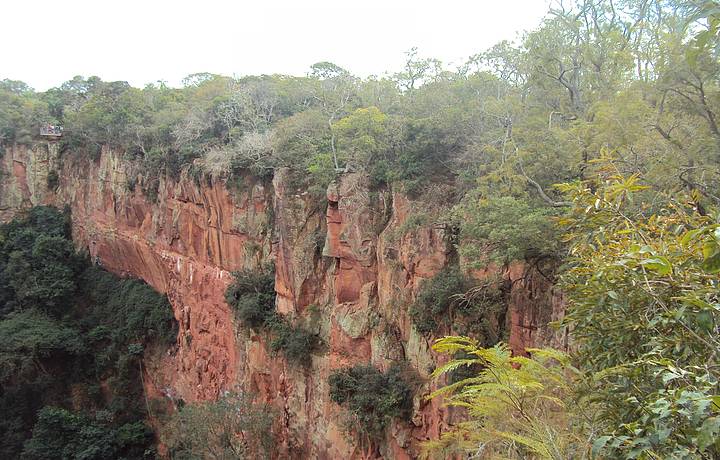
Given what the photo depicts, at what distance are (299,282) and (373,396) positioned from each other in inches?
164

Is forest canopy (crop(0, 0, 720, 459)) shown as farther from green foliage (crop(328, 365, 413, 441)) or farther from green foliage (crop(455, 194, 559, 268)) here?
green foliage (crop(328, 365, 413, 441))

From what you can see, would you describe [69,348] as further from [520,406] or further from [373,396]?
[520,406]

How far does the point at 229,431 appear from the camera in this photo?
13312mm

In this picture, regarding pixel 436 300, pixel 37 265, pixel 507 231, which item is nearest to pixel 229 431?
pixel 436 300

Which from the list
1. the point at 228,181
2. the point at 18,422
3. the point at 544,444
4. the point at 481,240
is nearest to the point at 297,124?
the point at 228,181

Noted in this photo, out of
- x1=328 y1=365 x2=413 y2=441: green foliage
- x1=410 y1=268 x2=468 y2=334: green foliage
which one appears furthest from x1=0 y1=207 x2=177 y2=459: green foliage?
x1=410 y1=268 x2=468 y2=334: green foliage

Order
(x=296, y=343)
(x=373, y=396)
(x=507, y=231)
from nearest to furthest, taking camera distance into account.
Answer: (x=507, y=231)
(x=373, y=396)
(x=296, y=343)

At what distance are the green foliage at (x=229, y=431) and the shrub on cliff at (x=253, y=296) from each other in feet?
7.97

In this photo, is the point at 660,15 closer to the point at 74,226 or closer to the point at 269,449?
the point at 269,449

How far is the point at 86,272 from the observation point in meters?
25.0

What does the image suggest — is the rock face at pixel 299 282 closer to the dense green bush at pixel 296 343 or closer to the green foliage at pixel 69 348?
the dense green bush at pixel 296 343

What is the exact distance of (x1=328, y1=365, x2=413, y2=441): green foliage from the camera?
1076cm

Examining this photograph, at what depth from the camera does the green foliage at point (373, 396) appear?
1076 centimetres

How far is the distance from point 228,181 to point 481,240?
10.2 m
